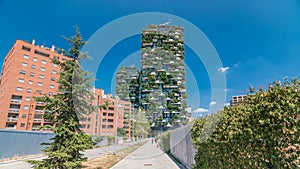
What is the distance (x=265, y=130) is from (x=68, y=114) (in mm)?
A: 5139

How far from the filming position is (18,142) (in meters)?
10.6

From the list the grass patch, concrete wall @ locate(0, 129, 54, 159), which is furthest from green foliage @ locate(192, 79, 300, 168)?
concrete wall @ locate(0, 129, 54, 159)

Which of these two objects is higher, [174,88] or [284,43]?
[284,43]

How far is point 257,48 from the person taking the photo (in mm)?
8641

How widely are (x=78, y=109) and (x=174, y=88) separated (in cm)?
825

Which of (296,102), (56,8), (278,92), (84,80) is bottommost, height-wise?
(296,102)

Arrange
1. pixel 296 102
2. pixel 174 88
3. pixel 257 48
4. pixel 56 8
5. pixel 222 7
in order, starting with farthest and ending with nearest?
pixel 174 88 → pixel 257 48 → pixel 56 8 → pixel 222 7 → pixel 296 102

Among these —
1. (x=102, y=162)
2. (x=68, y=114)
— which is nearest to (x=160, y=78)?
(x=102, y=162)

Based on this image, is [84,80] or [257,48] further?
[257,48]

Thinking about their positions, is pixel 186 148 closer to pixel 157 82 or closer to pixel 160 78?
pixel 157 82

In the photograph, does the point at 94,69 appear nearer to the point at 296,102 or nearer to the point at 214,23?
the point at 296,102

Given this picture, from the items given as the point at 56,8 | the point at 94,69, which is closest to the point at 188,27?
the point at 94,69

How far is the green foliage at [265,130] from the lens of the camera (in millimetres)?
1395

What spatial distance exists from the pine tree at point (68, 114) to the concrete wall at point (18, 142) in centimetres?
711
